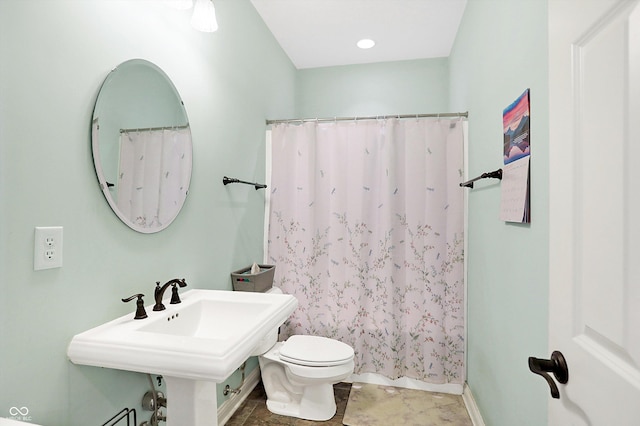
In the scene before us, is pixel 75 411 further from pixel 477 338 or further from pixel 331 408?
pixel 477 338

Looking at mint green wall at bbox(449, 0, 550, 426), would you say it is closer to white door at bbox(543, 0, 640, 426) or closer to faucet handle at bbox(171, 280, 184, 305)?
white door at bbox(543, 0, 640, 426)

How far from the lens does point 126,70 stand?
121cm

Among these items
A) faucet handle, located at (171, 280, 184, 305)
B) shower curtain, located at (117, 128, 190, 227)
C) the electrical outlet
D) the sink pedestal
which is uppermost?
shower curtain, located at (117, 128, 190, 227)

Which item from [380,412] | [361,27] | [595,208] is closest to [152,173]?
Answer: [595,208]

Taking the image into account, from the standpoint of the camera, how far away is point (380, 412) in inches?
80.5

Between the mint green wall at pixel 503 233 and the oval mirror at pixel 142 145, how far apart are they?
144cm

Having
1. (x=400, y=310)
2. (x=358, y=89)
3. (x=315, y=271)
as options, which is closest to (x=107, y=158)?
(x=315, y=271)

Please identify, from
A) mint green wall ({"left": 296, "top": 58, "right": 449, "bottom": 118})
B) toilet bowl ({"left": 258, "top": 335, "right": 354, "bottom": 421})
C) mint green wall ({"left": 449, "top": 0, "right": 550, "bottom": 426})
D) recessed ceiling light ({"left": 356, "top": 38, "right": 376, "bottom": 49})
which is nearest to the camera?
mint green wall ({"left": 449, "top": 0, "right": 550, "bottom": 426})

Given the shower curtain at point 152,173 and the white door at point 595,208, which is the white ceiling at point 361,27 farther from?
the white door at point 595,208

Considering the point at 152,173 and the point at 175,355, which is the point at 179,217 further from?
the point at 175,355

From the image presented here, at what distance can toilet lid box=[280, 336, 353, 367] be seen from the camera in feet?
6.07

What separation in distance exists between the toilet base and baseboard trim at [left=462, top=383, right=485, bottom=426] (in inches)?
33.1

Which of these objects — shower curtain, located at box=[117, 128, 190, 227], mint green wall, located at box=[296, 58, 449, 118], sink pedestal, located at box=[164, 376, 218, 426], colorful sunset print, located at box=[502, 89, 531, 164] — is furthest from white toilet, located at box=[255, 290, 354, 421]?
mint green wall, located at box=[296, 58, 449, 118]

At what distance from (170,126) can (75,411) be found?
44.7 inches
